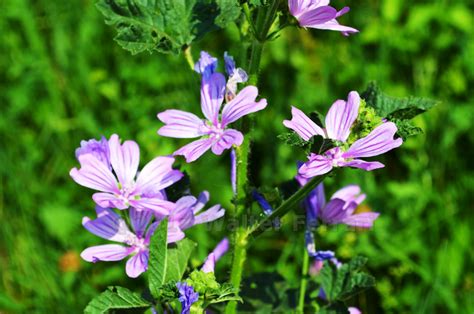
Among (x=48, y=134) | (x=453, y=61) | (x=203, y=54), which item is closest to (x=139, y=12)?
(x=203, y=54)

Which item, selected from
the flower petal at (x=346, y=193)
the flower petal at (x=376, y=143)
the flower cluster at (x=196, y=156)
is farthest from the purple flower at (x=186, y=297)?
the flower petal at (x=346, y=193)

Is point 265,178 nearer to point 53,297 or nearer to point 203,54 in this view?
point 53,297

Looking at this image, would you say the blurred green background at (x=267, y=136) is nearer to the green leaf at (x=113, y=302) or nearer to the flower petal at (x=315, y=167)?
the green leaf at (x=113, y=302)

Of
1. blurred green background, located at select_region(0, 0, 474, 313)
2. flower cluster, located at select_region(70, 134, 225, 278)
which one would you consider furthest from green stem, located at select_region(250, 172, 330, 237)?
blurred green background, located at select_region(0, 0, 474, 313)

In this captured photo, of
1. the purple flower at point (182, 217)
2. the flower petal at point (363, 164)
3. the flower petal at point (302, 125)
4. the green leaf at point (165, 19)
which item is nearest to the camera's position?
the flower petal at point (363, 164)

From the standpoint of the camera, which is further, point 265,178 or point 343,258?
point 265,178
